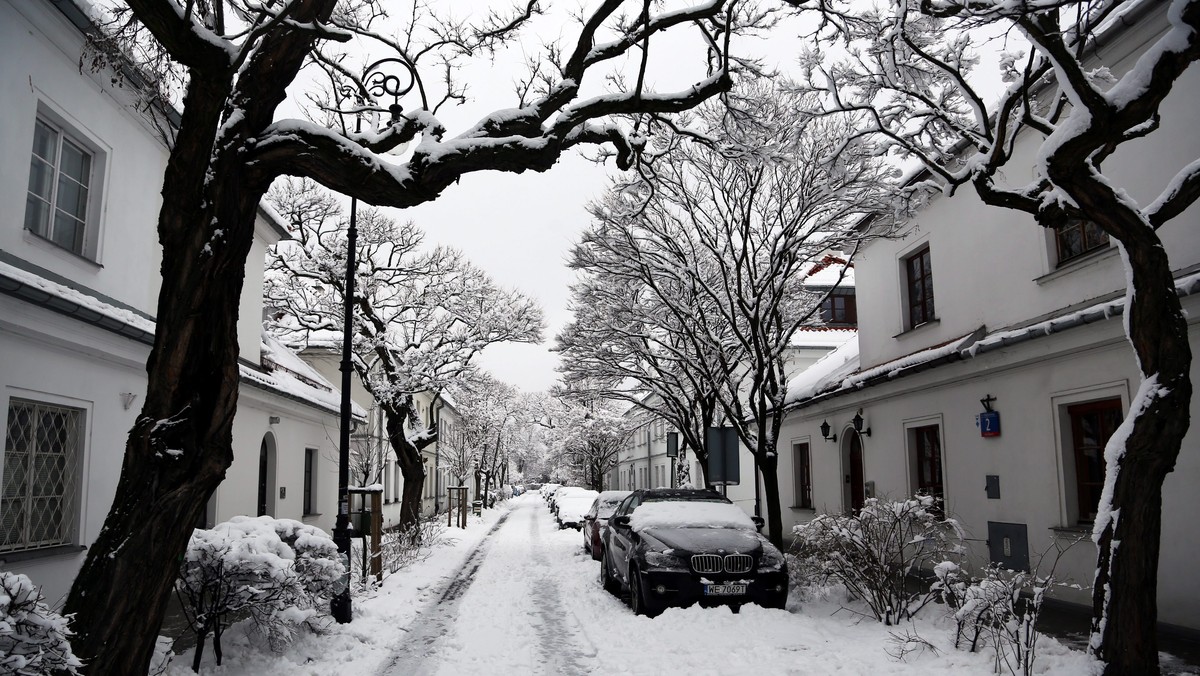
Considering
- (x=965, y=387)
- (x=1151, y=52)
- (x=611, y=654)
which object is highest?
(x=1151, y=52)

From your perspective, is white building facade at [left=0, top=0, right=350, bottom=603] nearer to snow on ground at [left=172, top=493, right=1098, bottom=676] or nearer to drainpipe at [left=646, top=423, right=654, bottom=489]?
snow on ground at [left=172, top=493, right=1098, bottom=676]

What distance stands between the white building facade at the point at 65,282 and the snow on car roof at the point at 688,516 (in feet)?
22.2

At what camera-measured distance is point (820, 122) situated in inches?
558

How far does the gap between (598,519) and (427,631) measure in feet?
26.6

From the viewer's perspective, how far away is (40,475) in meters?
8.73

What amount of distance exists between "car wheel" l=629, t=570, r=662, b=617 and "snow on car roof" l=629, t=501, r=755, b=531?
28.1 inches

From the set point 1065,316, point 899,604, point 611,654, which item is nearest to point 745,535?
point 899,604

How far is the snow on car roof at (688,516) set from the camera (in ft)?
35.4

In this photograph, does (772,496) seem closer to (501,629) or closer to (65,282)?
(501,629)

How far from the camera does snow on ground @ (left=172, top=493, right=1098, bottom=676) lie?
6.98 meters

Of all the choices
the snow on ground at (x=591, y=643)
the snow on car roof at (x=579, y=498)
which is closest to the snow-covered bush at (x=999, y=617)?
the snow on ground at (x=591, y=643)

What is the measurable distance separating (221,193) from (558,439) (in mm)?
75870

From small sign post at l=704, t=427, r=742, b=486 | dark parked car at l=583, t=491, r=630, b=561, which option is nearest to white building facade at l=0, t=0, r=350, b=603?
dark parked car at l=583, t=491, r=630, b=561

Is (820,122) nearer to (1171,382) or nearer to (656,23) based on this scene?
(656,23)
